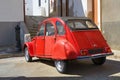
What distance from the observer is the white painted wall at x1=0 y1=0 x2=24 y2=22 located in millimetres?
17969

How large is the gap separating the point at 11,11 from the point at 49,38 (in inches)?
325

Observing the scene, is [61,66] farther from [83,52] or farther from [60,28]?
[60,28]

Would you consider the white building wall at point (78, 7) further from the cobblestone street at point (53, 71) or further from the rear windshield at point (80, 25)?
the rear windshield at point (80, 25)

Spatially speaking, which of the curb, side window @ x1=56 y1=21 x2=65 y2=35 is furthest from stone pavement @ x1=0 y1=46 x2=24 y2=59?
side window @ x1=56 y1=21 x2=65 y2=35

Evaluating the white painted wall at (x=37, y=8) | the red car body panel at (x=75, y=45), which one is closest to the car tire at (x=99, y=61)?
the red car body panel at (x=75, y=45)

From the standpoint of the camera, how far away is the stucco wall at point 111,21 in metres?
14.8

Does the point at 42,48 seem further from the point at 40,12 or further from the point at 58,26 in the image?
the point at 40,12

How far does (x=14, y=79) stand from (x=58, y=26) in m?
2.41

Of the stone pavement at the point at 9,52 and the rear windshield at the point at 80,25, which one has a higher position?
the rear windshield at the point at 80,25

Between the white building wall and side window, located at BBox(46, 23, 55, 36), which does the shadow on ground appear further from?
the white building wall

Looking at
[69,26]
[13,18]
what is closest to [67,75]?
[69,26]

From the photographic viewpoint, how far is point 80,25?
10242mm

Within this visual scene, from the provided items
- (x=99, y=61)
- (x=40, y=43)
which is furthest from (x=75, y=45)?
(x=40, y=43)

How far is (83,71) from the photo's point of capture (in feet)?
32.9
